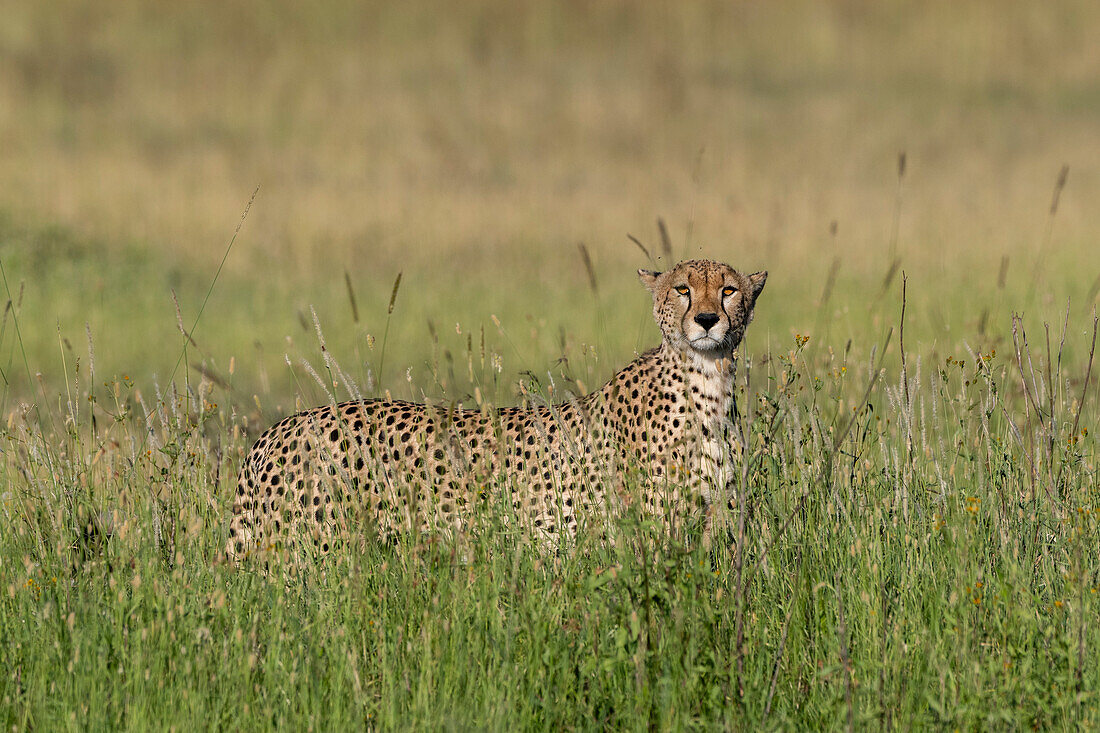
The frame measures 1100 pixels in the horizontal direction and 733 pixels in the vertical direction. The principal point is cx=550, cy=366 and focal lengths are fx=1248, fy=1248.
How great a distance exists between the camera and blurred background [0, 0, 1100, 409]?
11305mm

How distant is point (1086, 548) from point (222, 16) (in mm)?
20946

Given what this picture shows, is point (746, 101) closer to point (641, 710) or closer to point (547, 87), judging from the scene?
point (547, 87)

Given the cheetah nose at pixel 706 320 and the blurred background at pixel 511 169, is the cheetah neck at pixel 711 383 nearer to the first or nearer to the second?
the cheetah nose at pixel 706 320

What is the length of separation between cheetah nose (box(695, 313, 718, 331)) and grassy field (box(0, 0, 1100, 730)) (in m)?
0.28

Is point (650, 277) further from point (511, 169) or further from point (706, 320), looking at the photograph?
point (511, 169)

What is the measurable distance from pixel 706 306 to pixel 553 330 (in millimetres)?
6231

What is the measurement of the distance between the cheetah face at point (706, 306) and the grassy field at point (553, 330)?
0.23 meters

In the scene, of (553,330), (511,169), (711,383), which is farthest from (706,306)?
(511,169)

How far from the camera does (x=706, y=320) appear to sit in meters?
4.48

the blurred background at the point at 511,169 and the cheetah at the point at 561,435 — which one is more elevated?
the blurred background at the point at 511,169

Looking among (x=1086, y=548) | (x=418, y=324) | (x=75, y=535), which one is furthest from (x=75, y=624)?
(x=418, y=324)

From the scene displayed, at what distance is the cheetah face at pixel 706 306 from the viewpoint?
448cm

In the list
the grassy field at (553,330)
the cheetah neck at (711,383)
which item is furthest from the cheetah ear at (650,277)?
the grassy field at (553,330)

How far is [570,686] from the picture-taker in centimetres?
296
